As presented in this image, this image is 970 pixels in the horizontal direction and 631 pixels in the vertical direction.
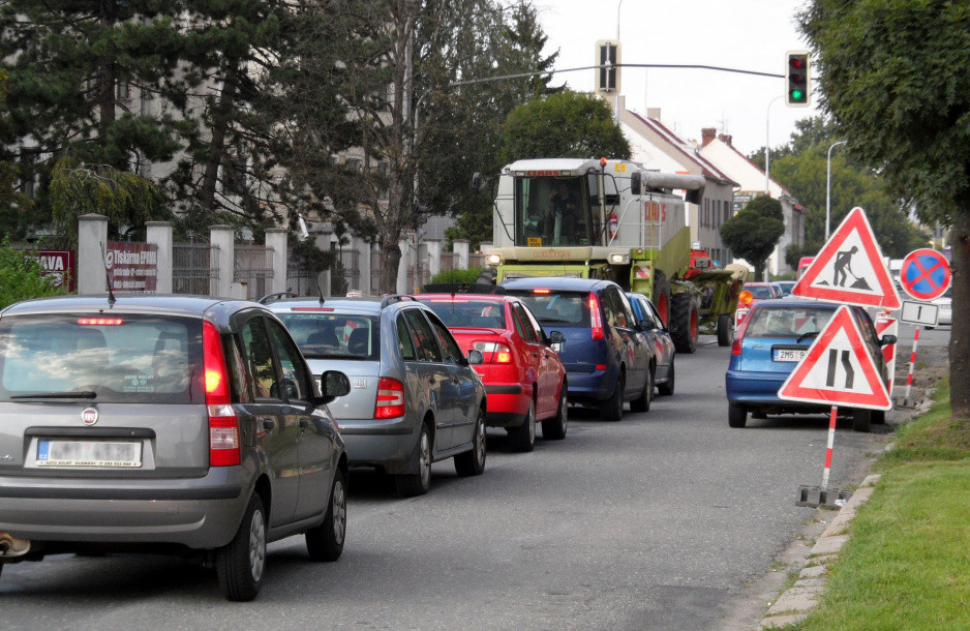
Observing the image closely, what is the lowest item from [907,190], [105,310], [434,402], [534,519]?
[534,519]

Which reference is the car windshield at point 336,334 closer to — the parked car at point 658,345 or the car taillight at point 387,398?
the car taillight at point 387,398

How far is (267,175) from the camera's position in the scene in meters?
42.9

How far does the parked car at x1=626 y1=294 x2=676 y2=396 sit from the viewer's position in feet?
74.4

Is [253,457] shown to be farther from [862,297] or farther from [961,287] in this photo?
[961,287]

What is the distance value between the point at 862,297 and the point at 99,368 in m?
7.10

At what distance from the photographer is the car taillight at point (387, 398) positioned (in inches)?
445

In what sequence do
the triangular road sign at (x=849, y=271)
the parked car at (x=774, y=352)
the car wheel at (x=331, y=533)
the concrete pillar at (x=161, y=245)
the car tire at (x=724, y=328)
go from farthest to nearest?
the car tire at (x=724, y=328) → the concrete pillar at (x=161, y=245) → the parked car at (x=774, y=352) → the triangular road sign at (x=849, y=271) → the car wheel at (x=331, y=533)

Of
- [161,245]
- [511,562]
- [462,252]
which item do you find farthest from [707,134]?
[511,562]

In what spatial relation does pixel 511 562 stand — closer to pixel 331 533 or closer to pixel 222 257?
pixel 331 533

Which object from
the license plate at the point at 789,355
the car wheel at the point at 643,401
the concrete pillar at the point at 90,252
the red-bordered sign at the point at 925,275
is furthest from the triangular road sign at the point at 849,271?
the concrete pillar at the point at 90,252

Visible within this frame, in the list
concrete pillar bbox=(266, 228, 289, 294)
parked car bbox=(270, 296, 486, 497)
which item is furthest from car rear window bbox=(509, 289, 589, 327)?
concrete pillar bbox=(266, 228, 289, 294)

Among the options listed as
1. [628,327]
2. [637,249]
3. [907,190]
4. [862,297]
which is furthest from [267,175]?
[862,297]

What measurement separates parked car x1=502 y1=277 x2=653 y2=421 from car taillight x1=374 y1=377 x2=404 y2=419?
7173 mm

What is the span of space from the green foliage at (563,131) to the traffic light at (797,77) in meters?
33.5
